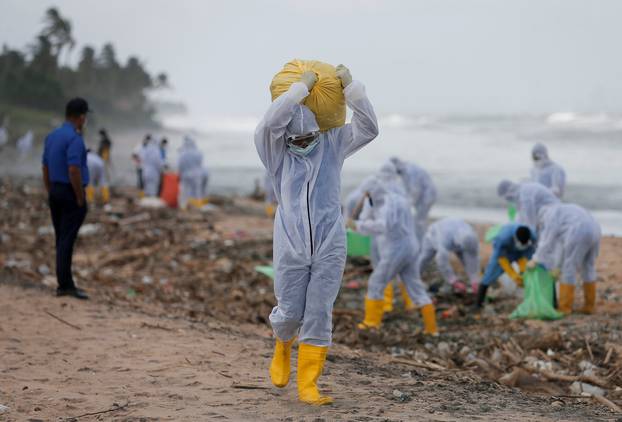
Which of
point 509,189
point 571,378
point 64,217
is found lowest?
point 571,378

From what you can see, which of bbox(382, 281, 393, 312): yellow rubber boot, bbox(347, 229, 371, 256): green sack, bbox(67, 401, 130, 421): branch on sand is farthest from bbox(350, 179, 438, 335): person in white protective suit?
bbox(67, 401, 130, 421): branch on sand

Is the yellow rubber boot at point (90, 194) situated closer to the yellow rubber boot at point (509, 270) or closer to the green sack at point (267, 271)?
the green sack at point (267, 271)

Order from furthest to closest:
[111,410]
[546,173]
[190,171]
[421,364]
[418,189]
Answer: [190,171]
[546,173]
[418,189]
[421,364]
[111,410]

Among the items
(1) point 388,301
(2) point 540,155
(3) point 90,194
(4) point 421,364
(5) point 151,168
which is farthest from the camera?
(5) point 151,168

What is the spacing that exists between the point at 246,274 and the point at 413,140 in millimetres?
48126

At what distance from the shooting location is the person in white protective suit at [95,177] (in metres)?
19.5

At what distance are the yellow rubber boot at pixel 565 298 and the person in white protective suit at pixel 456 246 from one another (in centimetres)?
161

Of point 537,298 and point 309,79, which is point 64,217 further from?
point 537,298

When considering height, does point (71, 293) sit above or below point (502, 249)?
below

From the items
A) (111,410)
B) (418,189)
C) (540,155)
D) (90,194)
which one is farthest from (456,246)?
(90,194)

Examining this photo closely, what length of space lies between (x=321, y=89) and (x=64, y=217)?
412 cm

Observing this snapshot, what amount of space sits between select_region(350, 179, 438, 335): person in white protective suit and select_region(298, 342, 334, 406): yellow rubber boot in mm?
3764

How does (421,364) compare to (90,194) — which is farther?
(90,194)

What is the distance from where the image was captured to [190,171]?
20.2 m
